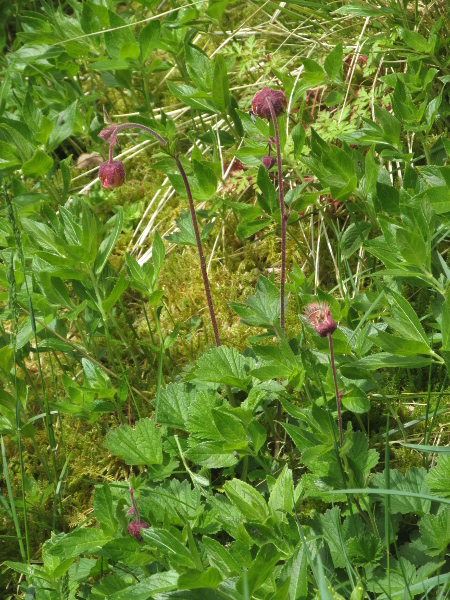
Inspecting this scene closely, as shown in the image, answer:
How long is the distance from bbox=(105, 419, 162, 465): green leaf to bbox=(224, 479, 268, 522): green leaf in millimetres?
362

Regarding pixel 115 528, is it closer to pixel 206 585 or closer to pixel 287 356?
pixel 206 585

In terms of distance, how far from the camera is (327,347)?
1.88 m

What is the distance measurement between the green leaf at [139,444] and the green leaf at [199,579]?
2.10ft

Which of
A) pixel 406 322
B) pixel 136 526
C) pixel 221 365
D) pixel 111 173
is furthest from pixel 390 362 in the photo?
pixel 111 173

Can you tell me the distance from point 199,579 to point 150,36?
7.66 ft

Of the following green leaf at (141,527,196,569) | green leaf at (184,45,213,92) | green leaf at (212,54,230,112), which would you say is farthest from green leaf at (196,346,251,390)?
green leaf at (184,45,213,92)

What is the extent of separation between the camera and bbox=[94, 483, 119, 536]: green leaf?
1.87 meters

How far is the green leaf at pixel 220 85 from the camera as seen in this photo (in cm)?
252

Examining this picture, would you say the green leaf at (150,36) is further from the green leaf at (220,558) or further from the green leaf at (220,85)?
the green leaf at (220,558)

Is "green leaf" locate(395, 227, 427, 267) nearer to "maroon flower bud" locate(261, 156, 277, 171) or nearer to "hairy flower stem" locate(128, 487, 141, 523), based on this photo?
"maroon flower bud" locate(261, 156, 277, 171)

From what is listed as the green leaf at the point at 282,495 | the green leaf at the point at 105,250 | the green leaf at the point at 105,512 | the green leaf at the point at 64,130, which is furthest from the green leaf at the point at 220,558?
the green leaf at the point at 64,130

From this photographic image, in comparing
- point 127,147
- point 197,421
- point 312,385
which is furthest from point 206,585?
point 127,147

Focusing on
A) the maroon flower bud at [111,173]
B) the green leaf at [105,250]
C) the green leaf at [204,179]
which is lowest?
the green leaf at [105,250]

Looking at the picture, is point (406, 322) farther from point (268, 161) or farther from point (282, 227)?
point (268, 161)
